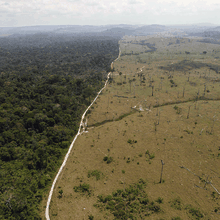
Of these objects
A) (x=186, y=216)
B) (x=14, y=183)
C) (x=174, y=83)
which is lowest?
(x=186, y=216)

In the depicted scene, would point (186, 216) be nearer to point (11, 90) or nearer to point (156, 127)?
point (156, 127)

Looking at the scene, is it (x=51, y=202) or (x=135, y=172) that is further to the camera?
(x=135, y=172)

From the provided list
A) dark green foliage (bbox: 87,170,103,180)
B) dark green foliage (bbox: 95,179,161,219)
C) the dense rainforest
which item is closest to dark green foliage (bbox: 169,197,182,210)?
dark green foliage (bbox: 95,179,161,219)

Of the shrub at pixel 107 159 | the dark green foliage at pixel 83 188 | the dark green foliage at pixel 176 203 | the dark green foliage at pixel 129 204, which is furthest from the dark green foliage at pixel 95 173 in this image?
the dark green foliage at pixel 176 203

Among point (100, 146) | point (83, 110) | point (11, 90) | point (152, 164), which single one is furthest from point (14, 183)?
point (11, 90)

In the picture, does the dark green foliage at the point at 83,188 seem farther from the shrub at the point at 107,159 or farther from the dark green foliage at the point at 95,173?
the shrub at the point at 107,159

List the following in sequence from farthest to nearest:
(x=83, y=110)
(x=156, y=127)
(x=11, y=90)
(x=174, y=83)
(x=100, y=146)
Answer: (x=174, y=83) < (x=11, y=90) < (x=83, y=110) < (x=156, y=127) < (x=100, y=146)

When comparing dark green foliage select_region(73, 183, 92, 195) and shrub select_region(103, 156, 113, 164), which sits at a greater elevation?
shrub select_region(103, 156, 113, 164)

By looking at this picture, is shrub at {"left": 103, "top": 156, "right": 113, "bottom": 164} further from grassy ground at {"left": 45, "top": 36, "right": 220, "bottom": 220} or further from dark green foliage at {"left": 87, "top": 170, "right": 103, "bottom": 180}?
dark green foliage at {"left": 87, "top": 170, "right": 103, "bottom": 180}
